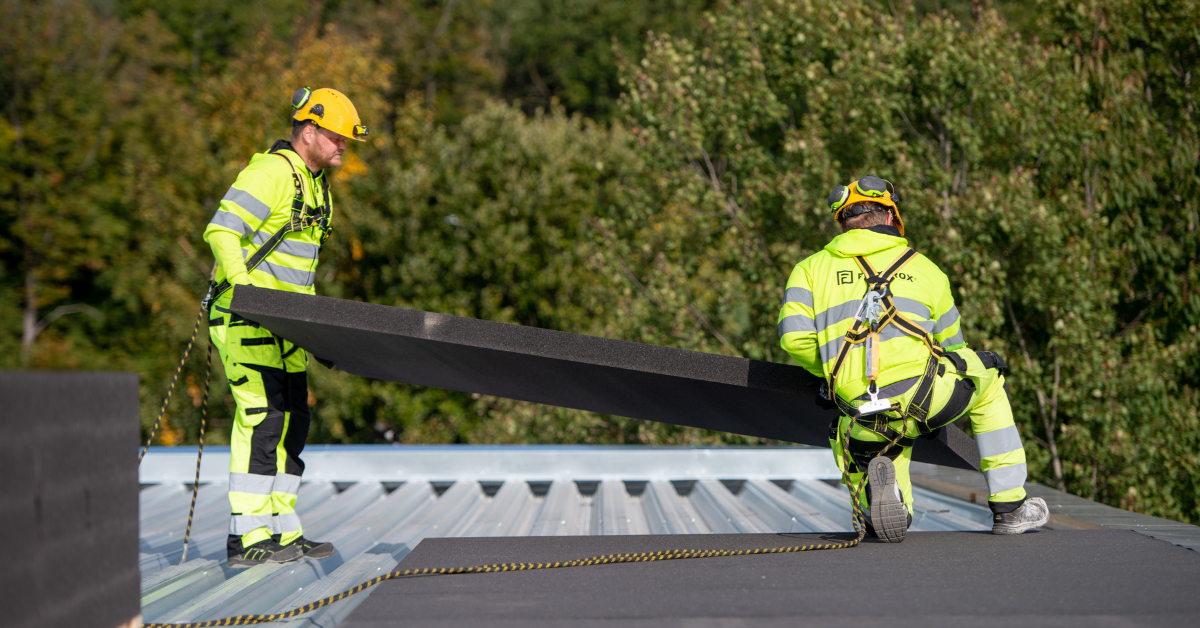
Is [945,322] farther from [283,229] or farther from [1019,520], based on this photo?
[283,229]

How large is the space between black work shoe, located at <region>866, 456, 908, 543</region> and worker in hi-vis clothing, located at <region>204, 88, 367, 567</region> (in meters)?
2.18

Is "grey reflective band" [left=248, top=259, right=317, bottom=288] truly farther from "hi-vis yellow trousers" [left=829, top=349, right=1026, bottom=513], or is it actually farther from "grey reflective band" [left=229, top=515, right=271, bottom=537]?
"hi-vis yellow trousers" [left=829, top=349, right=1026, bottom=513]

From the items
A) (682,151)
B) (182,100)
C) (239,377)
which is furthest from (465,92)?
(239,377)

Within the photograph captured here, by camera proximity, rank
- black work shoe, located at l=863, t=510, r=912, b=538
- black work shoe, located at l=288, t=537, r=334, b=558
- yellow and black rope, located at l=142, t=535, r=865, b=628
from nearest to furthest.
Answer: yellow and black rope, located at l=142, t=535, r=865, b=628
black work shoe, located at l=863, t=510, r=912, b=538
black work shoe, located at l=288, t=537, r=334, b=558

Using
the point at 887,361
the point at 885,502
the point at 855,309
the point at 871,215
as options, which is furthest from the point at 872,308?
the point at 885,502

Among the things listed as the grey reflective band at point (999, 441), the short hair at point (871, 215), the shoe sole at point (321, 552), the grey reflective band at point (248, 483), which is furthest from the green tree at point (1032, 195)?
the grey reflective band at point (248, 483)

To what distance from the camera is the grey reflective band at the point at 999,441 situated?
332 centimetres

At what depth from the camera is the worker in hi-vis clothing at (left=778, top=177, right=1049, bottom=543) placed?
3.03m

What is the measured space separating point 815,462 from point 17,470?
15.7 feet

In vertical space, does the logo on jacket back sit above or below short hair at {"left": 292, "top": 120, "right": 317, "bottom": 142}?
below

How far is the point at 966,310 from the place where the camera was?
732 centimetres

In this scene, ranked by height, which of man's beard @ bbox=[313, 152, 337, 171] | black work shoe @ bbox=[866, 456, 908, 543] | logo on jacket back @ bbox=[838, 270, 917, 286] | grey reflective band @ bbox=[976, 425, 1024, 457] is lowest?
black work shoe @ bbox=[866, 456, 908, 543]

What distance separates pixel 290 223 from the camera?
3480 millimetres

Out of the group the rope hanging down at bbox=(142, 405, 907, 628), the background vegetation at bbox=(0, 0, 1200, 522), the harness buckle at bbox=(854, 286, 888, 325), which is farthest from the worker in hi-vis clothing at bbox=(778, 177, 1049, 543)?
the background vegetation at bbox=(0, 0, 1200, 522)
